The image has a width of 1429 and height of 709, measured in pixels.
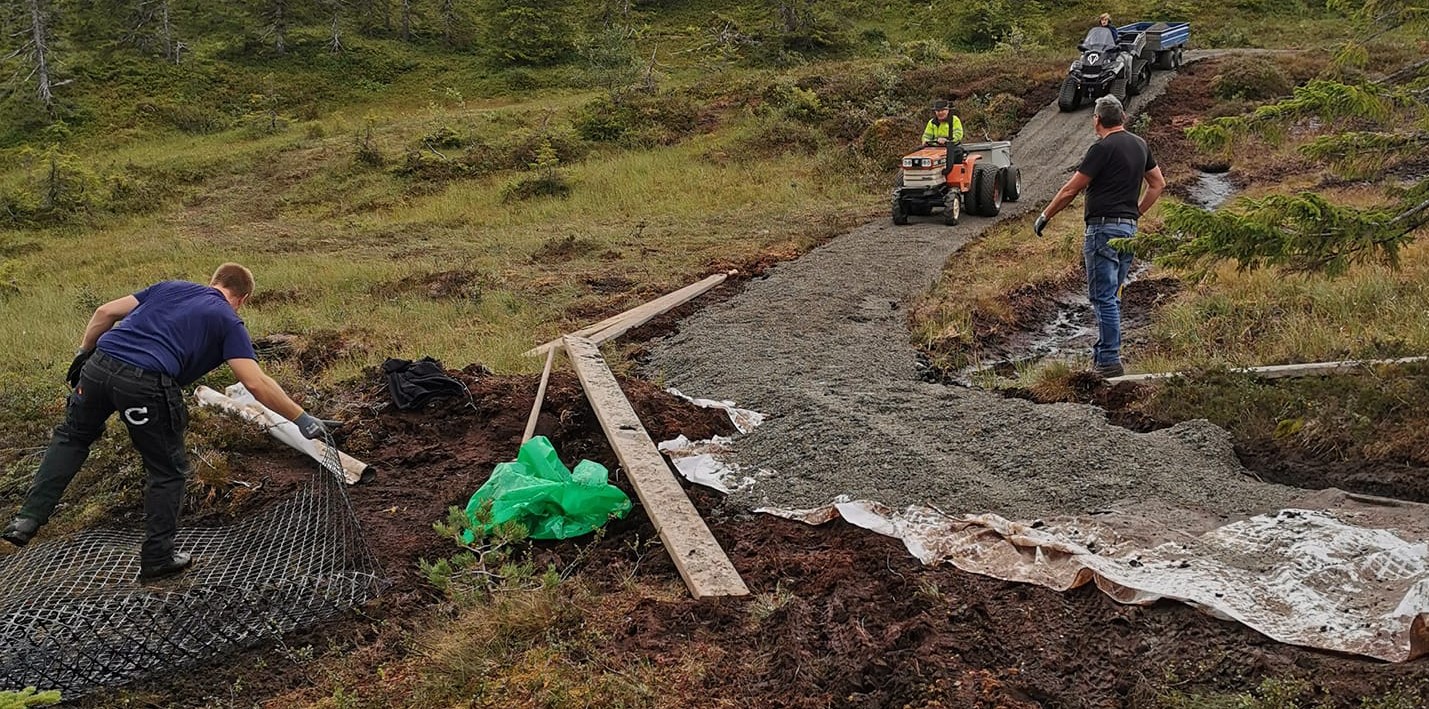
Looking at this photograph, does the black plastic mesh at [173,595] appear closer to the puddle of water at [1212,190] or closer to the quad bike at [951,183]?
the quad bike at [951,183]

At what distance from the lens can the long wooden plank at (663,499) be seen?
14.6 ft

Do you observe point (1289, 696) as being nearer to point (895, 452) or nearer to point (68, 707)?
point (895, 452)

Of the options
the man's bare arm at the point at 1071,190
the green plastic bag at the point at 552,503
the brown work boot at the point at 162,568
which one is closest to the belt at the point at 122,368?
the brown work boot at the point at 162,568

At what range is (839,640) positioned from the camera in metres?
3.83

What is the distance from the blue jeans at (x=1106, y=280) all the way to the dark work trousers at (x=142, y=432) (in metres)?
5.93

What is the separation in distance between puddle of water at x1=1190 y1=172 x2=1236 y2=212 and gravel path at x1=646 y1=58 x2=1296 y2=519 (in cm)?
715

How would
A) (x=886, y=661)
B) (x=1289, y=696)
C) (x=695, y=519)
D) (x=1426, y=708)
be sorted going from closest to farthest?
(x=1426, y=708), (x=1289, y=696), (x=886, y=661), (x=695, y=519)

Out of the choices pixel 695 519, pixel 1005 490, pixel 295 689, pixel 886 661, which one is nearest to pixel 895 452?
pixel 1005 490

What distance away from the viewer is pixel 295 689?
4066 millimetres

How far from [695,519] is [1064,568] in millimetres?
1780

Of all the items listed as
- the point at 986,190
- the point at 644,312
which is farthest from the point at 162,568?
the point at 986,190

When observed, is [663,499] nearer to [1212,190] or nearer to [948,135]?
[948,135]

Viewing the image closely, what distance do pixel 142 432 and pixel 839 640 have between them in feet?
11.7

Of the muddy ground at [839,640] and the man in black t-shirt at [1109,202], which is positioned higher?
the man in black t-shirt at [1109,202]
